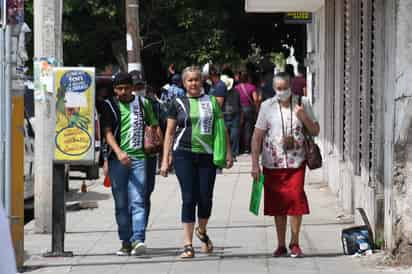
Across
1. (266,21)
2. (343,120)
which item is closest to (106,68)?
(266,21)

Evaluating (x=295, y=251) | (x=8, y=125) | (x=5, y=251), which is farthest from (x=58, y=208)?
(x=5, y=251)

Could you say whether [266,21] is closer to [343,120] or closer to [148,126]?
[343,120]

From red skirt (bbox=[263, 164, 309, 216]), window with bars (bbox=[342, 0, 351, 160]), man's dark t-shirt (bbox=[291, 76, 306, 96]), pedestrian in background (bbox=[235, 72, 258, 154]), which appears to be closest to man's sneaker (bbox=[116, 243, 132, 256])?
red skirt (bbox=[263, 164, 309, 216])

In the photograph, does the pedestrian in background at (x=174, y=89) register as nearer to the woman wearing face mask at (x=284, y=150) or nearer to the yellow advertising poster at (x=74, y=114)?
the yellow advertising poster at (x=74, y=114)

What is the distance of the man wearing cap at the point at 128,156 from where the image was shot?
9844 millimetres

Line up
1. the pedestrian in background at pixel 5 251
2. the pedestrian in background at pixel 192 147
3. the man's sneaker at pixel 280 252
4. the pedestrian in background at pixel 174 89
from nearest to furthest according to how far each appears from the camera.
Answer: the pedestrian in background at pixel 5 251
the pedestrian in background at pixel 192 147
the man's sneaker at pixel 280 252
the pedestrian in background at pixel 174 89

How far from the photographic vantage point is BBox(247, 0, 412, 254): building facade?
8602 mm

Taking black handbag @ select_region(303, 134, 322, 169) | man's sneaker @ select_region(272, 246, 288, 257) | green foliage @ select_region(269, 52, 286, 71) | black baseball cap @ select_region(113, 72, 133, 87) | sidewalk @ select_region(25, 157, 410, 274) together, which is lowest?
sidewalk @ select_region(25, 157, 410, 274)

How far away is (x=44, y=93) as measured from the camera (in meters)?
11.3

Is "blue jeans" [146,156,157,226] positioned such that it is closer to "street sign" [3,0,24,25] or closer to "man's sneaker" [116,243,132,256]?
"man's sneaker" [116,243,132,256]

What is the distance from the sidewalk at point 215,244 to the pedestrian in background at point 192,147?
0.48m

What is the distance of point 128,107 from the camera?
32.5 ft

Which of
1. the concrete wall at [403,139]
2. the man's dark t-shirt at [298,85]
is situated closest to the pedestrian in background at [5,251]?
the concrete wall at [403,139]

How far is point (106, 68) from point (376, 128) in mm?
27147
